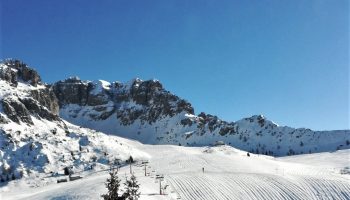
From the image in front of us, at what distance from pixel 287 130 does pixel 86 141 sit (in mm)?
112824

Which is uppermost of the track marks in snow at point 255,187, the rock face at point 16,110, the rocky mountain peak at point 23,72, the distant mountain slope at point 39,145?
the rocky mountain peak at point 23,72

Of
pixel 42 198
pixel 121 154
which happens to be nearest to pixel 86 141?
pixel 121 154

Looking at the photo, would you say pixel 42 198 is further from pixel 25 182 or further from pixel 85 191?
pixel 25 182

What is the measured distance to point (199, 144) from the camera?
190 m

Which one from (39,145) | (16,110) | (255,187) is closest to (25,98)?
(16,110)

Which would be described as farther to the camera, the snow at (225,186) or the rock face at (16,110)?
the rock face at (16,110)

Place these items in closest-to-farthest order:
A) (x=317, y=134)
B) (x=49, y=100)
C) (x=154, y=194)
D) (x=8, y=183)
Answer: (x=154, y=194) → (x=8, y=183) → (x=49, y=100) → (x=317, y=134)

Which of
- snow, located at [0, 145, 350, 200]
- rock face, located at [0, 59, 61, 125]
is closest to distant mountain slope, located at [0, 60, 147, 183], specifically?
rock face, located at [0, 59, 61, 125]

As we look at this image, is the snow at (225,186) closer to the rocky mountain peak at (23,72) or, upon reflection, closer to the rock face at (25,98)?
the rock face at (25,98)

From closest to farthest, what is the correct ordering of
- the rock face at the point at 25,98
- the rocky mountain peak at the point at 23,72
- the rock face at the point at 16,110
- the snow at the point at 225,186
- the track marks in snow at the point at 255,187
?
1. the snow at the point at 225,186
2. the track marks in snow at the point at 255,187
3. the rock face at the point at 16,110
4. the rock face at the point at 25,98
5. the rocky mountain peak at the point at 23,72

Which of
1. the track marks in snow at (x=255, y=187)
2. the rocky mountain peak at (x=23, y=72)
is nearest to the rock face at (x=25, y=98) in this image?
the rocky mountain peak at (x=23, y=72)

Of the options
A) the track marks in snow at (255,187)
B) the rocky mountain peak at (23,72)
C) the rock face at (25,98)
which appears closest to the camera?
the track marks in snow at (255,187)

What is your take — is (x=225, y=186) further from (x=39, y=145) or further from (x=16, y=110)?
(x=16, y=110)

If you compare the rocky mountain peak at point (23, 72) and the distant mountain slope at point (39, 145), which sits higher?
the rocky mountain peak at point (23, 72)
